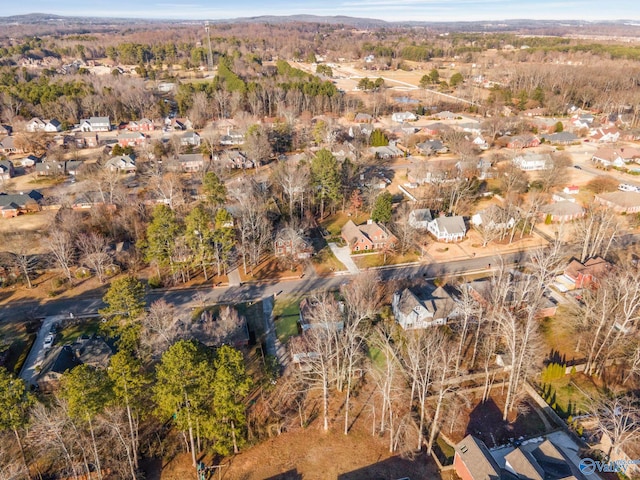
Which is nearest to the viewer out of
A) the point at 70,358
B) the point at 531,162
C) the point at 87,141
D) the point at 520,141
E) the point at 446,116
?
the point at 70,358

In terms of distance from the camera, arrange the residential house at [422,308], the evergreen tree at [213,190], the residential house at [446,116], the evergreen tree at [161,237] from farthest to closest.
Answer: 1. the residential house at [446,116]
2. the evergreen tree at [213,190]
3. the evergreen tree at [161,237]
4. the residential house at [422,308]

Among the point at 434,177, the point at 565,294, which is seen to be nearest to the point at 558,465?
the point at 565,294

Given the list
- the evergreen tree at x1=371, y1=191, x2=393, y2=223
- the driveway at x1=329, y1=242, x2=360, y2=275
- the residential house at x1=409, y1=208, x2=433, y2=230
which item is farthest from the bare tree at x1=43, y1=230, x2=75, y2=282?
the residential house at x1=409, y1=208, x2=433, y2=230

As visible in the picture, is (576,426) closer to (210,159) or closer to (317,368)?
(317,368)

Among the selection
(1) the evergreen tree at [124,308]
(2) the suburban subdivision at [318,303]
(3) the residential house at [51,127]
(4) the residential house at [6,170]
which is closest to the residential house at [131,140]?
(2) the suburban subdivision at [318,303]

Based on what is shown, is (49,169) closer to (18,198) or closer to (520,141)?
(18,198)

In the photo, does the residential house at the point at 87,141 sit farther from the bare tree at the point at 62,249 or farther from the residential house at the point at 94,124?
the bare tree at the point at 62,249

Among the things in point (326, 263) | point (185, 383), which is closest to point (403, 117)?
point (326, 263)
